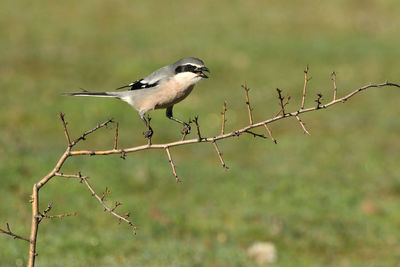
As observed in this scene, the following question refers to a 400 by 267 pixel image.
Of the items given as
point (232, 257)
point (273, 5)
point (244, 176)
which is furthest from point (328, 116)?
point (273, 5)

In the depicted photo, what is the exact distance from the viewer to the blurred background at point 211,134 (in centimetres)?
1332

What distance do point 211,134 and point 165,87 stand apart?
17.9 m

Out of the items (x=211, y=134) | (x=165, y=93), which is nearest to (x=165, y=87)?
(x=165, y=93)

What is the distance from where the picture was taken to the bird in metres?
5.59

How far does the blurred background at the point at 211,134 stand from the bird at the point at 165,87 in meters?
5.10

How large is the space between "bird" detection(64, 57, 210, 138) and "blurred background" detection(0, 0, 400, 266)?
5.10 meters

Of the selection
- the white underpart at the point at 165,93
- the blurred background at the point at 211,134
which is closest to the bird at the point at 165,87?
the white underpart at the point at 165,93

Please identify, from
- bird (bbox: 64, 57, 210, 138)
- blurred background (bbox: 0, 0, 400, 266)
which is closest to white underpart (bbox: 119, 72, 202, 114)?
bird (bbox: 64, 57, 210, 138)

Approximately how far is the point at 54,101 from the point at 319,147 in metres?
10.2

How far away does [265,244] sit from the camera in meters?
12.8

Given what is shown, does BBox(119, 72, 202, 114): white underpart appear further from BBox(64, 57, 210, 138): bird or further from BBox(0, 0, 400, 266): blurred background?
BBox(0, 0, 400, 266): blurred background

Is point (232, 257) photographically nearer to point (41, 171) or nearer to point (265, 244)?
point (265, 244)

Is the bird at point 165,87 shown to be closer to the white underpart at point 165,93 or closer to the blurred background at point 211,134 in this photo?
the white underpart at point 165,93

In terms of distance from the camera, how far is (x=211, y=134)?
2377cm
